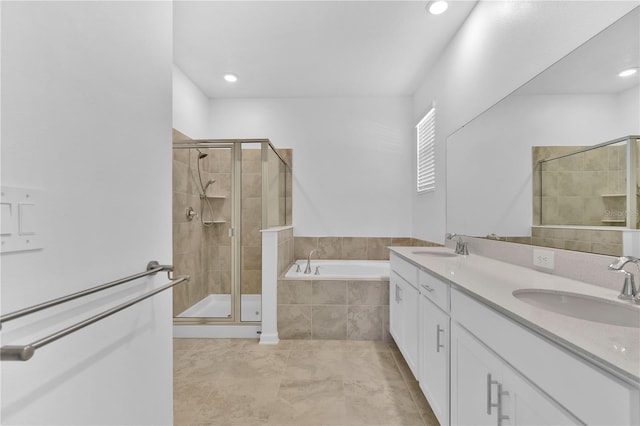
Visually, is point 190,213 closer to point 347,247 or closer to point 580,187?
point 347,247

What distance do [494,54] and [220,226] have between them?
8.61ft

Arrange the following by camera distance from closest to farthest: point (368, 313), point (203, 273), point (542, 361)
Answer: point (542, 361) → point (368, 313) → point (203, 273)

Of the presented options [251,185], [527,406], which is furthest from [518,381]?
[251,185]

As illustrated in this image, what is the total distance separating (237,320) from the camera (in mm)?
2787

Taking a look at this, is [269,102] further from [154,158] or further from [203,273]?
[154,158]

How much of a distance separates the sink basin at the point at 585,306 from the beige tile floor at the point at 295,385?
0.97 metres

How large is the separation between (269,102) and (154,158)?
2875 millimetres

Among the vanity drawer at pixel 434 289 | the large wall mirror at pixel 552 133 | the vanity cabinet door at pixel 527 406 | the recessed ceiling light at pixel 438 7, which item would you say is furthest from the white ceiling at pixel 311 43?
the vanity cabinet door at pixel 527 406

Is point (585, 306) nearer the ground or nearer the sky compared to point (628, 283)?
nearer the ground

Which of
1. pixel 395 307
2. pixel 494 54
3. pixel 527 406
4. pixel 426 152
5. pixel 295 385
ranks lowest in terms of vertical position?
pixel 295 385

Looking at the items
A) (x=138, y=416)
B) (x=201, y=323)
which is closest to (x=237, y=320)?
(x=201, y=323)

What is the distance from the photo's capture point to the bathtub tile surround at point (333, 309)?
268 cm

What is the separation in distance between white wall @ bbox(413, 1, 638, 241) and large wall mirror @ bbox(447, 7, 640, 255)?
0.38ft

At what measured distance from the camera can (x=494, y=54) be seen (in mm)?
1926
